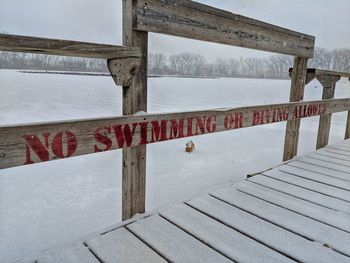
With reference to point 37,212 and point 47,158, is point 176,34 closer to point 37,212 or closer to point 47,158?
point 47,158

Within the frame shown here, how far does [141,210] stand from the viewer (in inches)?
78.8

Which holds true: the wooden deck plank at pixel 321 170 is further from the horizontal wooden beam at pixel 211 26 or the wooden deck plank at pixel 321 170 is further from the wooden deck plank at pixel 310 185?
the horizontal wooden beam at pixel 211 26

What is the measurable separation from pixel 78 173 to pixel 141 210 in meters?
1.90

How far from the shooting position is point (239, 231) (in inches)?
70.1

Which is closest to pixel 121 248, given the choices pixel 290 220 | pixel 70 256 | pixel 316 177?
pixel 70 256

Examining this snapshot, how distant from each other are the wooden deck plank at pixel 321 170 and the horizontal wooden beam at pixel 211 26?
1227mm

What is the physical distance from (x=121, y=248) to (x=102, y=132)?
642 mm

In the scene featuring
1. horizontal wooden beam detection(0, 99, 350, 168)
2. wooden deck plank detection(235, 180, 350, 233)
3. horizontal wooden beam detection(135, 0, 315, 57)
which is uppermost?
horizontal wooden beam detection(135, 0, 315, 57)

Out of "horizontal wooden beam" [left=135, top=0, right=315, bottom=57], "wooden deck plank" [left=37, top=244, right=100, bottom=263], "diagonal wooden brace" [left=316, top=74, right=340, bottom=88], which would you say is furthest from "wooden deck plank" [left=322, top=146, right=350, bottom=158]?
"wooden deck plank" [left=37, top=244, right=100, bottom=263]

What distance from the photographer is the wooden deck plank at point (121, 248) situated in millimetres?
1482

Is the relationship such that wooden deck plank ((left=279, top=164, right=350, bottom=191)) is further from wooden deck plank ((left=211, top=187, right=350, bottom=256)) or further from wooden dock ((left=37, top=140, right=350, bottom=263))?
wooden deck plank ((left=211, top=187, right=350, bottom=256))

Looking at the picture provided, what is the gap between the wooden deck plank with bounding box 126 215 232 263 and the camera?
Result: 4.95 ft

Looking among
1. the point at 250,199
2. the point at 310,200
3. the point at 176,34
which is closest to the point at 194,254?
the point at 250,199

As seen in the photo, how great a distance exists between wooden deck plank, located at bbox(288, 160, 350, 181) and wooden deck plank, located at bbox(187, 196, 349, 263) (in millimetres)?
1398
